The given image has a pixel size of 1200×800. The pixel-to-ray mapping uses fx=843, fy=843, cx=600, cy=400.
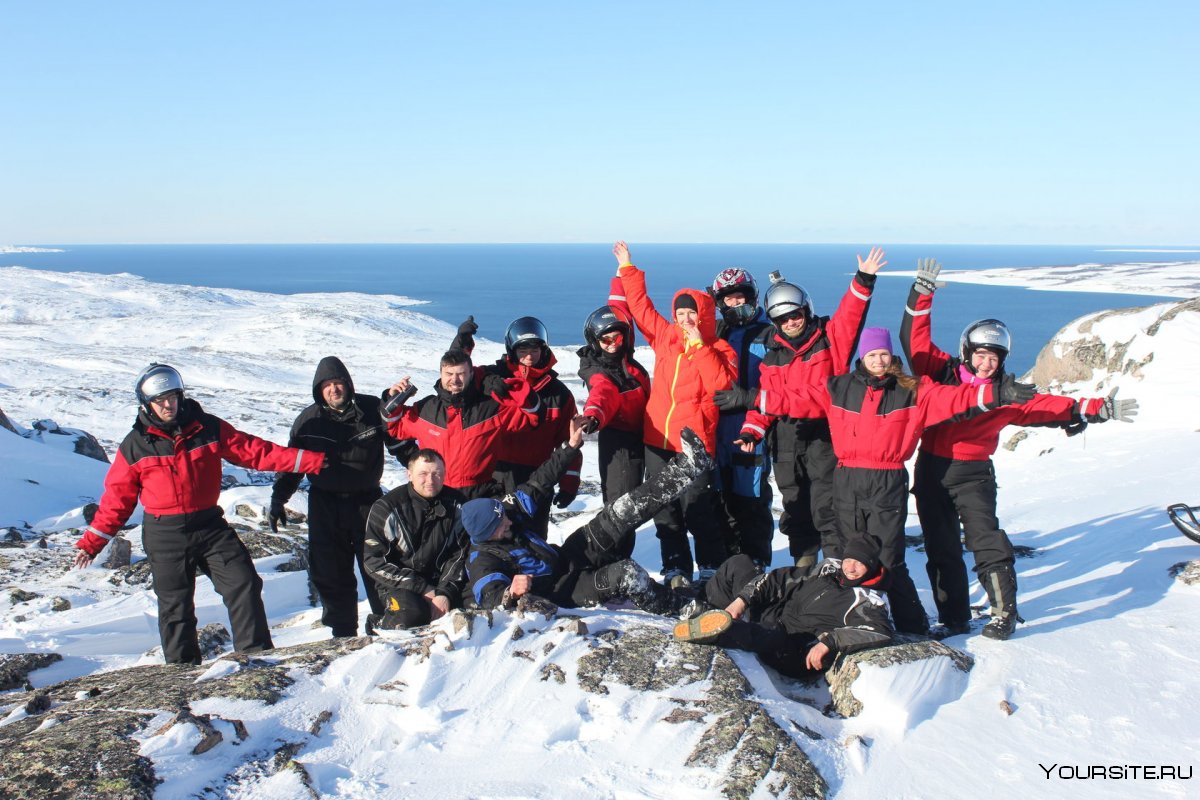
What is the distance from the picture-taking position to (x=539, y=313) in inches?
3248

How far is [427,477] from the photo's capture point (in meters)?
4.99

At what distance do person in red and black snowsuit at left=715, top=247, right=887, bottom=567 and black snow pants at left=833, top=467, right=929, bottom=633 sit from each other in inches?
18.6

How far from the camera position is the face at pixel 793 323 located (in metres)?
5.70

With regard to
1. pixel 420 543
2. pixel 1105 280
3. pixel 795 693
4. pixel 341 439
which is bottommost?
pixel 1105 280

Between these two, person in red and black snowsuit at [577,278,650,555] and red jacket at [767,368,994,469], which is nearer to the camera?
red jacket at [767,368,994,469]

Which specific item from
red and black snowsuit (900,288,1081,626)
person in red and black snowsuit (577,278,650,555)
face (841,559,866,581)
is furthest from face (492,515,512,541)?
red and black snowsuit (900,288,1081,626)

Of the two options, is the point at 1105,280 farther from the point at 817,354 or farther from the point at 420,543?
the point at 420,543

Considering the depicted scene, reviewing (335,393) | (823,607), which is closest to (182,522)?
(335,393)

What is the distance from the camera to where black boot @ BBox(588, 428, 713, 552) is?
17.9 feet

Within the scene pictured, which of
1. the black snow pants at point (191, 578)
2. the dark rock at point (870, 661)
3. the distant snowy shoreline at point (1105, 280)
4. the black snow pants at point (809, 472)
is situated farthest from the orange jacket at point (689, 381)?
the distant snowy shoreline at point (1105, 280)

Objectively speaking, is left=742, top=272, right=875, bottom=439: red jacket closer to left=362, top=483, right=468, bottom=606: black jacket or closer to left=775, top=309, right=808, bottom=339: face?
left=775, top=309, right=808, bottom=339: face

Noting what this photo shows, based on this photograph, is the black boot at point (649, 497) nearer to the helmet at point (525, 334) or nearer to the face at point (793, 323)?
the face at point (793, 323)

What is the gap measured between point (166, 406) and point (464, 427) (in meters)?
1.83

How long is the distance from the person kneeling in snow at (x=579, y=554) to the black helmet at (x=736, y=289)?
1.19 meters
